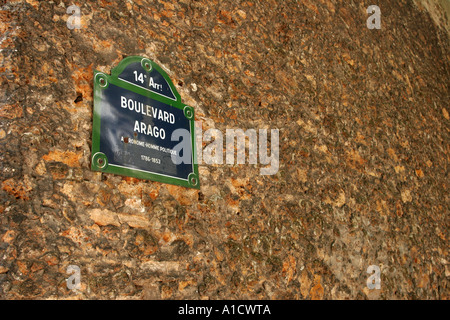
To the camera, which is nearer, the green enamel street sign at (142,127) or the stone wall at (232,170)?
the stone wall at (232,170)

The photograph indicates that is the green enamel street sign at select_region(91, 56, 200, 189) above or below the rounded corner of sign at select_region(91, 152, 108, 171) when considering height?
above

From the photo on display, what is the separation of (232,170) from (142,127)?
0.65m

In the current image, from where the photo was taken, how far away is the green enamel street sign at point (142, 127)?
2.04 meters

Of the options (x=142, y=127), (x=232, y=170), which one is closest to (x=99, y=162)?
(x=142, y=127)

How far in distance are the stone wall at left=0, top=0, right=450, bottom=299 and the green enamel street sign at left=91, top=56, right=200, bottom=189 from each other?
6cm

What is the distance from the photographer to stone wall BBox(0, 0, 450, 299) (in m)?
1.85

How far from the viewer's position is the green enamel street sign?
204cm

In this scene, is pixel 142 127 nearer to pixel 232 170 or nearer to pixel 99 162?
pixel 99 162

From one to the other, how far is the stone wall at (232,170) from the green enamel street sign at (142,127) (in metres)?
0.06

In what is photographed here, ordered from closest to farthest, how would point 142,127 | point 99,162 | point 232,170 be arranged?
point 99,162
point 142,127
point 232,170

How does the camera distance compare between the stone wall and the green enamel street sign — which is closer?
the stone wall

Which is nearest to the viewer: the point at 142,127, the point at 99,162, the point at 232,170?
the point at 99,162

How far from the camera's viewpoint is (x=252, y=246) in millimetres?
2553

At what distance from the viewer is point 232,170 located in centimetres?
262
